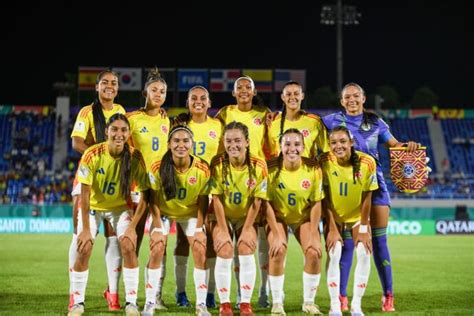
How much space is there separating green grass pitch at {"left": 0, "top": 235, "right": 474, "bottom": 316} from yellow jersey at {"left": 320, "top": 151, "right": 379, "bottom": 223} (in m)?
1.11

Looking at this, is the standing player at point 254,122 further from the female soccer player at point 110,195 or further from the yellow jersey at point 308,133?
the female soccer player at point 110,195

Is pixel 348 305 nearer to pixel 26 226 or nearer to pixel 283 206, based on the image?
pixel 283 206

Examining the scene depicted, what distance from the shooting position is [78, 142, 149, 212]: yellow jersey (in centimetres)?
690

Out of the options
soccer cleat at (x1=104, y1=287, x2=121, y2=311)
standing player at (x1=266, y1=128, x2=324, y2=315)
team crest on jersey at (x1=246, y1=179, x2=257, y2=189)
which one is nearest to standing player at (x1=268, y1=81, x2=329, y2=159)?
standing player at (x1=266, y1=128, x2=324, y2=315)

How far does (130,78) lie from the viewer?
35.3 metres

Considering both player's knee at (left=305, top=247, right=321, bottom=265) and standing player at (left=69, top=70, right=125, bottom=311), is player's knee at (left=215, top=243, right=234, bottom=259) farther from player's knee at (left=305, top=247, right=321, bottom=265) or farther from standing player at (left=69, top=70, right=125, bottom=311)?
standing player at (left=69, top=70, right=125, bottom=311)

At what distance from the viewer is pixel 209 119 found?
7.79 metres

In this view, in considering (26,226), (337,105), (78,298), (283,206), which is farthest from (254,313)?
(337,105)

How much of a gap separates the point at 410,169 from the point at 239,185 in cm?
189

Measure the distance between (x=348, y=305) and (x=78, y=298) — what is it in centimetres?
289

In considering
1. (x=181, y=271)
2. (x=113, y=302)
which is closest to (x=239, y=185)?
(x=181, y=271)

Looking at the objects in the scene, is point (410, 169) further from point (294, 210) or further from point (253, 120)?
point (253, 120)

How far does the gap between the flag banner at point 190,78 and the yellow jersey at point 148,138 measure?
92.6 feet

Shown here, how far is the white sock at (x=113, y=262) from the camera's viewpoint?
748 cm
